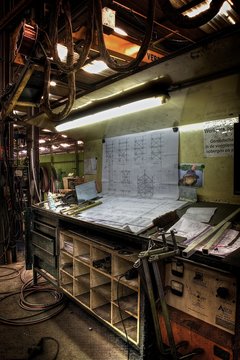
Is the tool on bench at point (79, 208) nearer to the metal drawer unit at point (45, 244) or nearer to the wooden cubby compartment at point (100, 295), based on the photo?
the metal drawer unit at point (45, 244)

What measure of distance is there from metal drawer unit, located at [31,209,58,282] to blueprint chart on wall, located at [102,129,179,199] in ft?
2.91

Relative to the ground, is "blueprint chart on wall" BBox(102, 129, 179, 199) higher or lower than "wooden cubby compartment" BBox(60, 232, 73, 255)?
higher

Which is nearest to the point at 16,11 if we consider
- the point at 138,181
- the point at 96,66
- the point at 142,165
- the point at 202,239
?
the point at 96,66

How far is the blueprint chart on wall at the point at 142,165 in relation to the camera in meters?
2.54

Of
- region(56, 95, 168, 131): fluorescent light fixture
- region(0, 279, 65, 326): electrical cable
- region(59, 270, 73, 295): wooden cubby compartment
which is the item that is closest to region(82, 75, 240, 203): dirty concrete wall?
region(56, 95, 168, 131): fluorescent light fixture

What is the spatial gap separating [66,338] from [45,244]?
1038 mm

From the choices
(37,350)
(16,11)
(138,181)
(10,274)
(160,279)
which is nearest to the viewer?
(160,279)

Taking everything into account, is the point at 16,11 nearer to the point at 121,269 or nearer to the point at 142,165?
the point at 142,165

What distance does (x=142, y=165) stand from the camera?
9.43 ft

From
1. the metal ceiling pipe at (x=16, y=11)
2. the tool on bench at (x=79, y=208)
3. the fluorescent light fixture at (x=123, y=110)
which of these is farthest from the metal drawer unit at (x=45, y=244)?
the metal ceiling pipe at (x=16, y=11)

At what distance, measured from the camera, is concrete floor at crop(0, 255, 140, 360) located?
2.10m

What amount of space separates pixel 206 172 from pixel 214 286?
3.53 feet

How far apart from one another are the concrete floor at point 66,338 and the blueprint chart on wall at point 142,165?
145 centimetres

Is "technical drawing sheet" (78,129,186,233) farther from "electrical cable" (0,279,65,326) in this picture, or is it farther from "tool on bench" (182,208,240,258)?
"electrical cable" (0,279,65,326)
